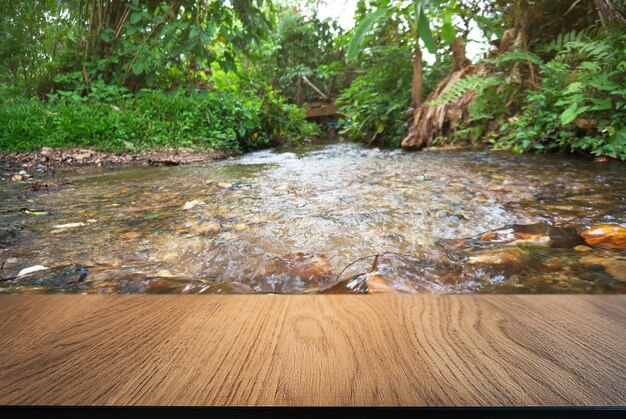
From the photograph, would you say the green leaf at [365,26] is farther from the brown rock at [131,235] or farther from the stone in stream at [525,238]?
the brown rock at [131,235]

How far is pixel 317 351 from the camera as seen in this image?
1.73 feet

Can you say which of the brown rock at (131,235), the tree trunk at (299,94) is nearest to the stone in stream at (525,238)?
the brown rock at (131,235)

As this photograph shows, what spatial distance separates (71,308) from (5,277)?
0.58 meters

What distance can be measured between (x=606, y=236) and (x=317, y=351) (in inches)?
51.7

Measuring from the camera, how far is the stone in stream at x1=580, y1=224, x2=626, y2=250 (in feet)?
4.15

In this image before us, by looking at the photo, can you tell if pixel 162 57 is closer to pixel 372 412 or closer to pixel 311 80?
pixel 372 412

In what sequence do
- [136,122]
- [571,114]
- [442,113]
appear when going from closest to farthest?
[571,114] → [136,122] → [442,113]

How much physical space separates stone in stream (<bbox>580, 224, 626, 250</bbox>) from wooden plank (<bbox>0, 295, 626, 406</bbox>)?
2.25ft

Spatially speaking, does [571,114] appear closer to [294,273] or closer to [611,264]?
[611,264]

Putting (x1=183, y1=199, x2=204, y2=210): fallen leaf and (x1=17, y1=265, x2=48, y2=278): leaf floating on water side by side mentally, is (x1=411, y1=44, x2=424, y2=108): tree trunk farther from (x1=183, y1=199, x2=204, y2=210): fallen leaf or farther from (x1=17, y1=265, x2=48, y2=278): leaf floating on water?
(x1=17, y1=265, x2=48, y2=278): leaf floating on water

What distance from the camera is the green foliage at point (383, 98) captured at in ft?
19.1

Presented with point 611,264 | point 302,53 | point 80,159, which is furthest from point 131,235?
point 302,53

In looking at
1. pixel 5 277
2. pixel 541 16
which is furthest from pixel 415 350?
pixel 541 16

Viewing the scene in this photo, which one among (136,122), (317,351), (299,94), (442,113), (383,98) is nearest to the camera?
(317,351)
